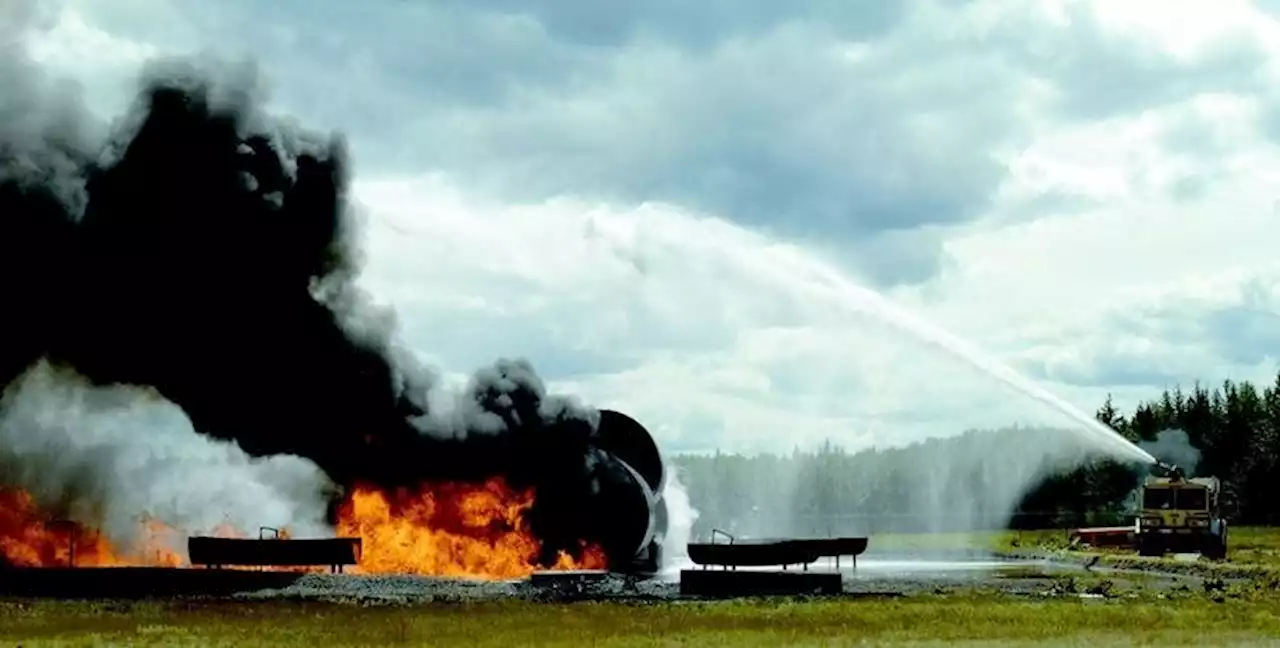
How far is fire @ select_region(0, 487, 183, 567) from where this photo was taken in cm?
6078

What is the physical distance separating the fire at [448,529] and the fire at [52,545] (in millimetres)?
8097

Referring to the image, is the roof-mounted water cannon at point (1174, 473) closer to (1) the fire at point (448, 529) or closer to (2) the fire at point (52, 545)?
(1) the fire at point (448, 529)

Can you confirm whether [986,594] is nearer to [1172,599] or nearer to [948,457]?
[1172,599]

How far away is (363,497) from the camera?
2402 inches

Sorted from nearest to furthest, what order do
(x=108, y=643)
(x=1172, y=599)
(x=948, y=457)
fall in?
(x=108, y=643)
(x=1172, y=599)
(x=948, y=457)

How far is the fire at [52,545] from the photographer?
6078cm

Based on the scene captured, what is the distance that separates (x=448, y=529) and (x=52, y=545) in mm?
15972

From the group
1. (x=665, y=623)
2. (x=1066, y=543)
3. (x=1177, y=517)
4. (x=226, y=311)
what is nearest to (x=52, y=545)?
(x=226, y=311)

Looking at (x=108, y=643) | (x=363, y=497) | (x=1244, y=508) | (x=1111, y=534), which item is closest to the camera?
(x=108, y=643)

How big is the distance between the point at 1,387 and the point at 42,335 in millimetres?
3738

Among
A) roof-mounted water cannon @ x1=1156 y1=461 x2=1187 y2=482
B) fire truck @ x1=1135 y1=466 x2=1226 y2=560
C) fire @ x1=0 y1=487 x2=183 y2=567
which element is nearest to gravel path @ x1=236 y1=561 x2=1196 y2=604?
fire @ x1=0 y1=487 x2=183 y2=567

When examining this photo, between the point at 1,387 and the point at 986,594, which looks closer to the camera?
the point at 986,594

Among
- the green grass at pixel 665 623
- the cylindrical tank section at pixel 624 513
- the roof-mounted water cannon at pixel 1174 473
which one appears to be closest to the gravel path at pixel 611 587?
the green grass at pixel 665 623

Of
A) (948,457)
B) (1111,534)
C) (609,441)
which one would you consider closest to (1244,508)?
(1111,534)
